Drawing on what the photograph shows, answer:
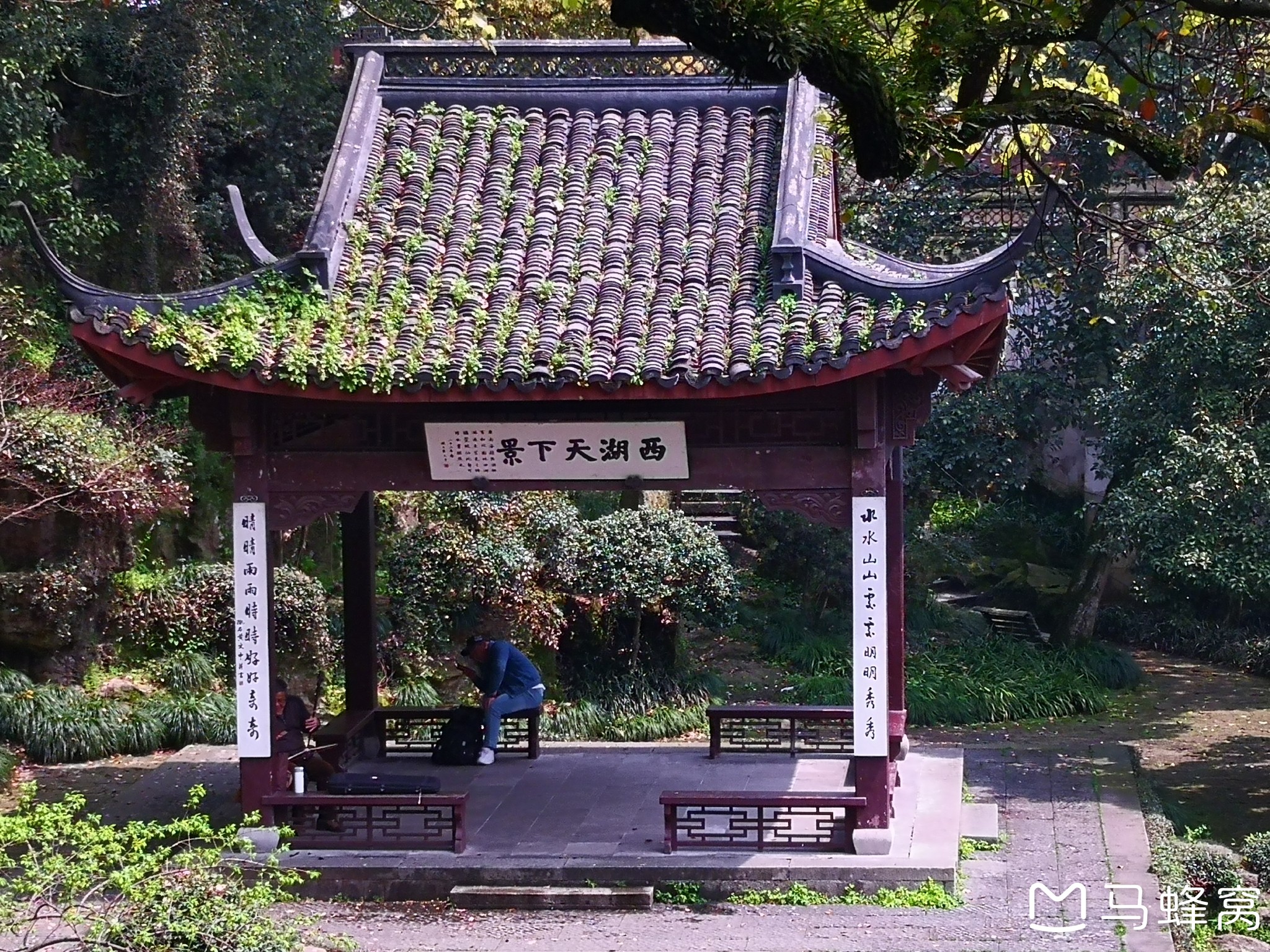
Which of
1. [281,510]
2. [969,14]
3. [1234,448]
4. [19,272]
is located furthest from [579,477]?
[19,272]

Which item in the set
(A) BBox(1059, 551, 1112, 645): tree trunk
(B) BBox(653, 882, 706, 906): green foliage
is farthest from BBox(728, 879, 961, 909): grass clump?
(A) BBox(1059, 551, 1112, 645): tree trunk

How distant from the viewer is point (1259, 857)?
9930mm

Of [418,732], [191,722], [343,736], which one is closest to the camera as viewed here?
[343,736]

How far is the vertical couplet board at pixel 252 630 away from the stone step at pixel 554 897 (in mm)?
1668

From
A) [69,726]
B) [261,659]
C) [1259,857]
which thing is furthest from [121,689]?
[1259,857]

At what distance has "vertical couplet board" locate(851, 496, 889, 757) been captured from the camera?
948 centimetres

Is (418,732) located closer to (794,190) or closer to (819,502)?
(819,502)

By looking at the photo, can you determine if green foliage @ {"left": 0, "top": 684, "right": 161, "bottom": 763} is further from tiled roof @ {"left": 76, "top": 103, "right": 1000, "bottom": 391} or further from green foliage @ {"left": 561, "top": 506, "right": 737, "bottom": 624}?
tiled roof @ {"left": 76, "top": 103, "right": 1000, "bottom": 391}

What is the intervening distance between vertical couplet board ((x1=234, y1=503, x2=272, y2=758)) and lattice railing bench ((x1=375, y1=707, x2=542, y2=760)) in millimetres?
2714

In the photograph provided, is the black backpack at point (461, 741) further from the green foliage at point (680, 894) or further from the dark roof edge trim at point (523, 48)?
the dark roof edge trim at point (523, 48)

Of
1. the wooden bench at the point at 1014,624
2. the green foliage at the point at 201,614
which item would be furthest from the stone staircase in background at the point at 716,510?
the green foliage at the point at 201,614

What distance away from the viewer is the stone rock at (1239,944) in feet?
28.7

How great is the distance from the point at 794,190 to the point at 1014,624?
9.81m

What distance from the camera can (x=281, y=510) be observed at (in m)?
9.90
